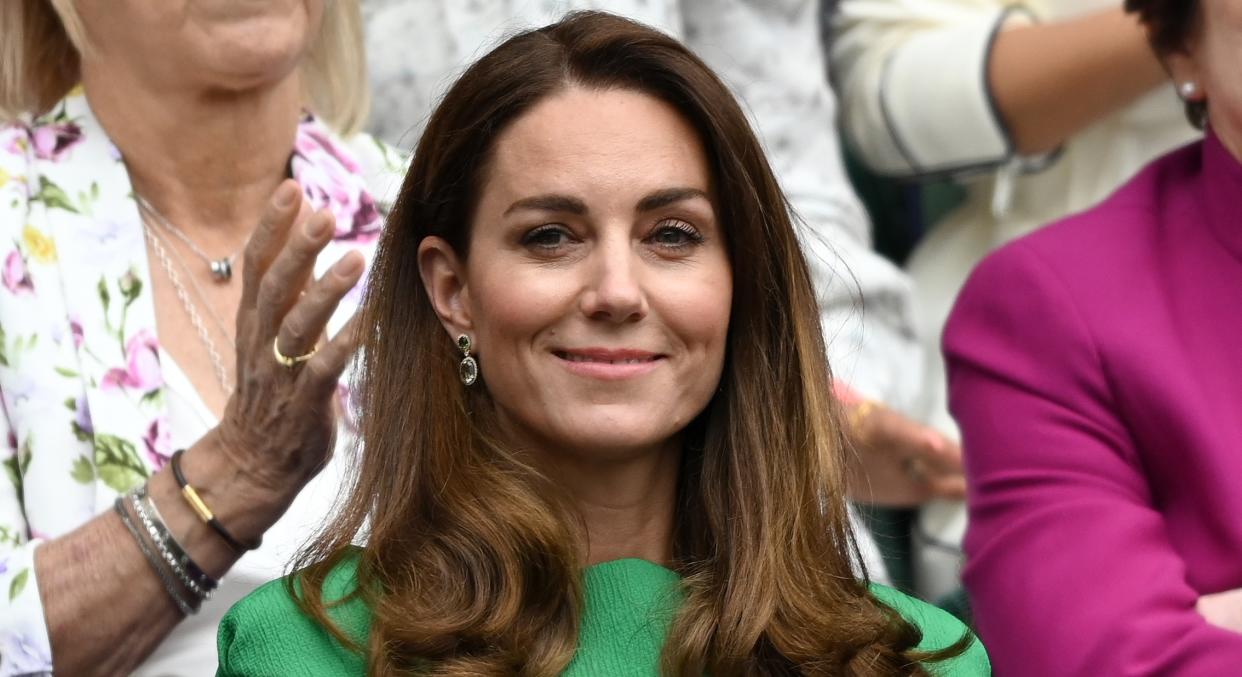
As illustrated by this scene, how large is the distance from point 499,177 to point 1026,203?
1942 mm

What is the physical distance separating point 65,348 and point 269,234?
368 millimetres

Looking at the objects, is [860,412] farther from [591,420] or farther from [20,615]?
[20,615]

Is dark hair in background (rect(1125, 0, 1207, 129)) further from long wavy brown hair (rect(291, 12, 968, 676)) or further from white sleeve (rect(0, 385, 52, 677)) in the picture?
white sleeve (rect(0, 385, 52, 677))

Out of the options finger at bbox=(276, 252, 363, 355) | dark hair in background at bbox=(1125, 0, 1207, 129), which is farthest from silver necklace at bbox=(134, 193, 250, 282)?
dark hair in background at bbox=(1125, 0, 1207, 129)

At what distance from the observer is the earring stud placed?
8.25ft

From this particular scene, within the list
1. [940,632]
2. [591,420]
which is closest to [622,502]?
[591,420]

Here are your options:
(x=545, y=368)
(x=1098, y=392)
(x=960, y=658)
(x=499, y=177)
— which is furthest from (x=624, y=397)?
(x=1098, y=392)

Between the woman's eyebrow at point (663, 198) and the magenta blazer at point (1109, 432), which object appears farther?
the magenta blazer at point (1109, 432)

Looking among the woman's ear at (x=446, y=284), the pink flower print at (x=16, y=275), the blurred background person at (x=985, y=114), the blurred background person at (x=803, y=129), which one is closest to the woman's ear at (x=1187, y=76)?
the blurred background person at (x=803, y=129)

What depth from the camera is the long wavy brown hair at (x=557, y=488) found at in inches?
94.0

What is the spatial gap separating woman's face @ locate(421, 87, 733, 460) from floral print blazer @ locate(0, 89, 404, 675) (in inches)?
23.8

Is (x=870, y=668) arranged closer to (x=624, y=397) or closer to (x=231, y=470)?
(x=624, y=397)

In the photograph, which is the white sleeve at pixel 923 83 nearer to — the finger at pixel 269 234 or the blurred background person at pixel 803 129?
the blurred background person at pixel 803 129

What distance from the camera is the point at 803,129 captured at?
396 cm
